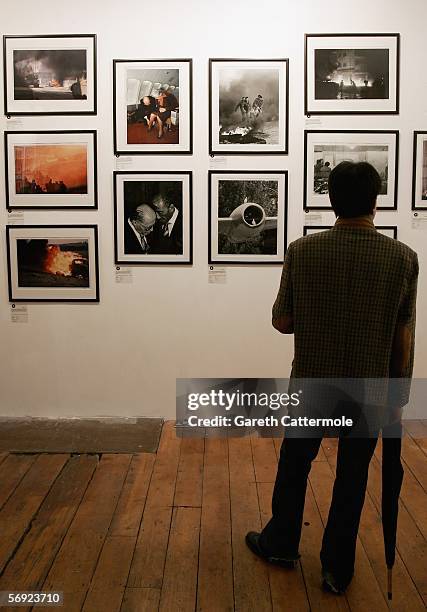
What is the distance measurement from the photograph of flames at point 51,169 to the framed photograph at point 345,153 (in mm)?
1647

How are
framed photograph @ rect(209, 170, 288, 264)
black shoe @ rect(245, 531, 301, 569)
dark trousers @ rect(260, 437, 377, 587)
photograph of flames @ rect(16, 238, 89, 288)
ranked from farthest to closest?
1. photograph of flames @ rect(16, 238, 89, 288)
2. framed photograph @ rect(209, 170, 288, 264)
3. black shoe @ rect(245, 531, 301, 569)
4. dark trousers @ rect(260, 437, 377, 587)

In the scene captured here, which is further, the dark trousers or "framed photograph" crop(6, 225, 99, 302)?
"framed photograph" crop(6, 225, 99, 302)

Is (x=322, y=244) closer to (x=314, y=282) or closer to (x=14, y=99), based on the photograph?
(x=314, y=282)

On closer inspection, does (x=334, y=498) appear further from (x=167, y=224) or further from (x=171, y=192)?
(x=171, y=192)

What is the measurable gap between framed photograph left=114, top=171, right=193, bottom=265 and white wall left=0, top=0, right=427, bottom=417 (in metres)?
0.07

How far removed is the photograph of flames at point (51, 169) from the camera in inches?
170

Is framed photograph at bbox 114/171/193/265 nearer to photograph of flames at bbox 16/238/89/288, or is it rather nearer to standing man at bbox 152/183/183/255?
standing man at bbox 152/183/183/255

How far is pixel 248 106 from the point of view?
424 centimetres

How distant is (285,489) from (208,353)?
2124mm

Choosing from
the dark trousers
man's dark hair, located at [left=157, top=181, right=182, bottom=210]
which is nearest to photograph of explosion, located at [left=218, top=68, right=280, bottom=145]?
man's dark hair, located at [left=157, top=181, right=182, bottom=210]

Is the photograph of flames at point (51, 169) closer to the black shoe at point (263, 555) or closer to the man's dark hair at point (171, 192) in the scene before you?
the man's dark hair at point (171, 192)

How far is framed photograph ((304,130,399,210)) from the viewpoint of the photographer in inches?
167

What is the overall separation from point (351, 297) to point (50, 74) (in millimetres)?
3196

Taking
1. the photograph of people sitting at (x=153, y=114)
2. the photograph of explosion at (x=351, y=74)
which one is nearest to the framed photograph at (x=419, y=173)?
the photograph of explosion at (x=351, y=74)
